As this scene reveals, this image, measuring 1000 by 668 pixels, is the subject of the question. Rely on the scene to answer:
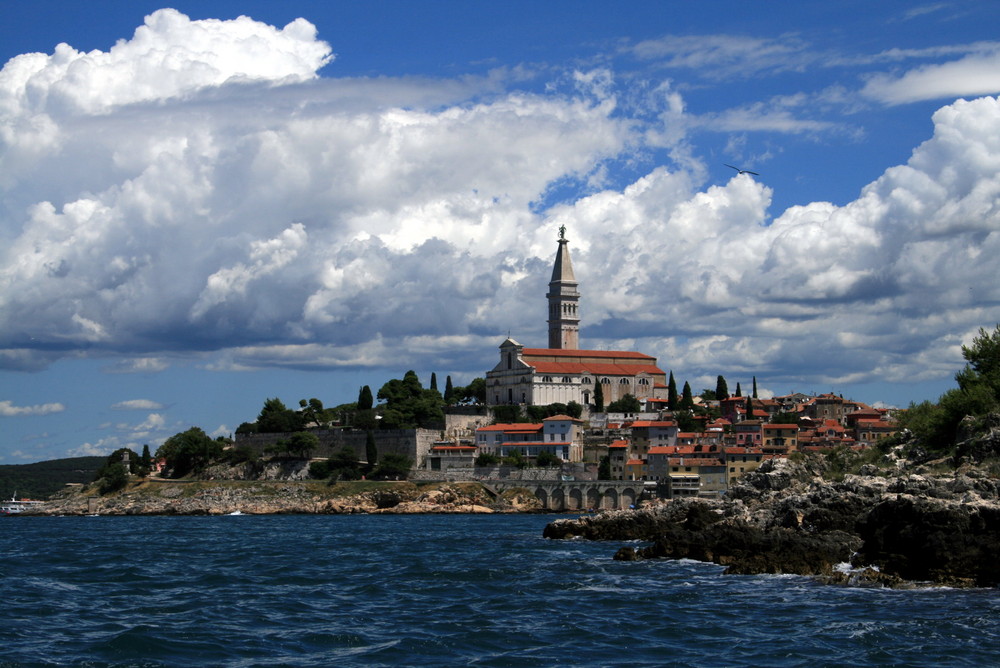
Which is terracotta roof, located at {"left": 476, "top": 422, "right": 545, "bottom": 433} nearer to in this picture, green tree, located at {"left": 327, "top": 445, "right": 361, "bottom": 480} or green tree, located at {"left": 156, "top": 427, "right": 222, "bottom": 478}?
green tree, located at {"left": 327, "top": 445, "right": 361, "bottom": 480}

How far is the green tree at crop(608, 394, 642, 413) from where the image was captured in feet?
410

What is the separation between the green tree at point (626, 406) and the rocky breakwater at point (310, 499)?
30347 millimetres

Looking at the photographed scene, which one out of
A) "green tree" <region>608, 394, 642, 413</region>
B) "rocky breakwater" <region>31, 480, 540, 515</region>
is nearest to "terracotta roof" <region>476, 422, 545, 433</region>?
"green tree" <region>608, 394, 642, 413</region>

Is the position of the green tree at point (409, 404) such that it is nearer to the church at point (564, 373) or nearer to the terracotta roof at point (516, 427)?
the terracotta roof at point (516, 427)

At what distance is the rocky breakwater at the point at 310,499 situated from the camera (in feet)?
312

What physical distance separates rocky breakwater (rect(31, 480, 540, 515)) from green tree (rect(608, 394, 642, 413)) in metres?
30.3

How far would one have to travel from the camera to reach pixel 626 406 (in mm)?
125312

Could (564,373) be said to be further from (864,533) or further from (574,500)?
(864,533)

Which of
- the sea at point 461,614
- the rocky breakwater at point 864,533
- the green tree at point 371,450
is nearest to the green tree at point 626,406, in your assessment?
the green tree at point 371,450

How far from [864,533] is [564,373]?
94.5 meters

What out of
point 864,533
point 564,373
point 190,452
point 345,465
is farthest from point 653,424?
point 864,533

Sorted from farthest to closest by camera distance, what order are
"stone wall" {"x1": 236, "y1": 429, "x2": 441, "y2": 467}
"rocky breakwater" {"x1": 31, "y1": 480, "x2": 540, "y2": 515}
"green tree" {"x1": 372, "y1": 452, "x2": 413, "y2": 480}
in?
"stone wall" {"x1": 236, "y1": 429, "x2": 441, "y2": 467}, "green tree" {"x1": 372, "y1": 452, "x2": 413, "y2": 480}, "rocky breakwater" {"x1": 31, "y1": 480, "x2": 540, "y2": 515}

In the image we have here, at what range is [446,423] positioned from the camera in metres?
117

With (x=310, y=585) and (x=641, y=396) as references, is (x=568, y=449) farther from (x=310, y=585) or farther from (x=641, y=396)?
(x=310, y=585)
